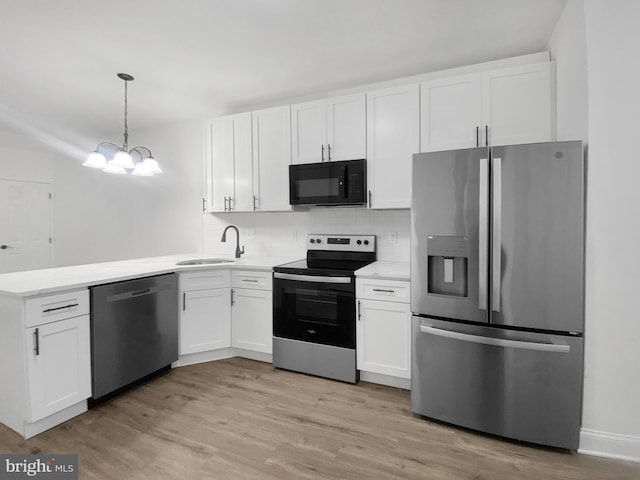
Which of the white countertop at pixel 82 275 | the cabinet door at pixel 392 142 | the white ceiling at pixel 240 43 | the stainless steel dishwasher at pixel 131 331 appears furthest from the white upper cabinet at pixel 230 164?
the cabinet door at pixel 392 142

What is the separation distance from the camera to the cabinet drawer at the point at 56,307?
1888mm

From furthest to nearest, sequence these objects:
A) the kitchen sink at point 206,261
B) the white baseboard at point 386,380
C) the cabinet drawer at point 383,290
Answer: the kitchen sink at point 206,261, the white baseboard at point 386,380, the cabinet drawer at point 383,290

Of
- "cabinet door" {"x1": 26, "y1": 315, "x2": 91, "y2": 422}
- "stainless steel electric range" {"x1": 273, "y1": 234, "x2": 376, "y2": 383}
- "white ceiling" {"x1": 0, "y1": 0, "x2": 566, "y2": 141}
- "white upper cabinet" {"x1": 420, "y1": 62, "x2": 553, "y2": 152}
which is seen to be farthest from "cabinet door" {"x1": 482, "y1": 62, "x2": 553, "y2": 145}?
"cabinet door" {"x1": 26, "y1": 315, "x2": 91, "y2": 422}

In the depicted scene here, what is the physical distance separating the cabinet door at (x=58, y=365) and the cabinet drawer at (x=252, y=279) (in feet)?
3.88

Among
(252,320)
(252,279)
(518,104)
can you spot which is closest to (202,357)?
(252,320)

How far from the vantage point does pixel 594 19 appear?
69.1 inches

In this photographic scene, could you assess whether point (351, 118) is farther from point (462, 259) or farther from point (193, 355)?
point (193, 355)

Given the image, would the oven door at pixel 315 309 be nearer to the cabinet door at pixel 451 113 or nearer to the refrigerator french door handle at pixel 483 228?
the refrigerator french door handle at pixel 483 228

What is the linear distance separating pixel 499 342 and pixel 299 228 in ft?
6.98

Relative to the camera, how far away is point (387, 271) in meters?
2.55

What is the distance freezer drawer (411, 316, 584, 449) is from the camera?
1783 millimetres

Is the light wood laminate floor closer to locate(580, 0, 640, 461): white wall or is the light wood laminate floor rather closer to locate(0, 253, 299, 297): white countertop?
locate(580, 0, 640, 461): white wall

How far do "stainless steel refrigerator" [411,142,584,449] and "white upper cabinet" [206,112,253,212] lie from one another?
72.7 inches

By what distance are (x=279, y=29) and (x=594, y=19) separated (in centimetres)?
183
